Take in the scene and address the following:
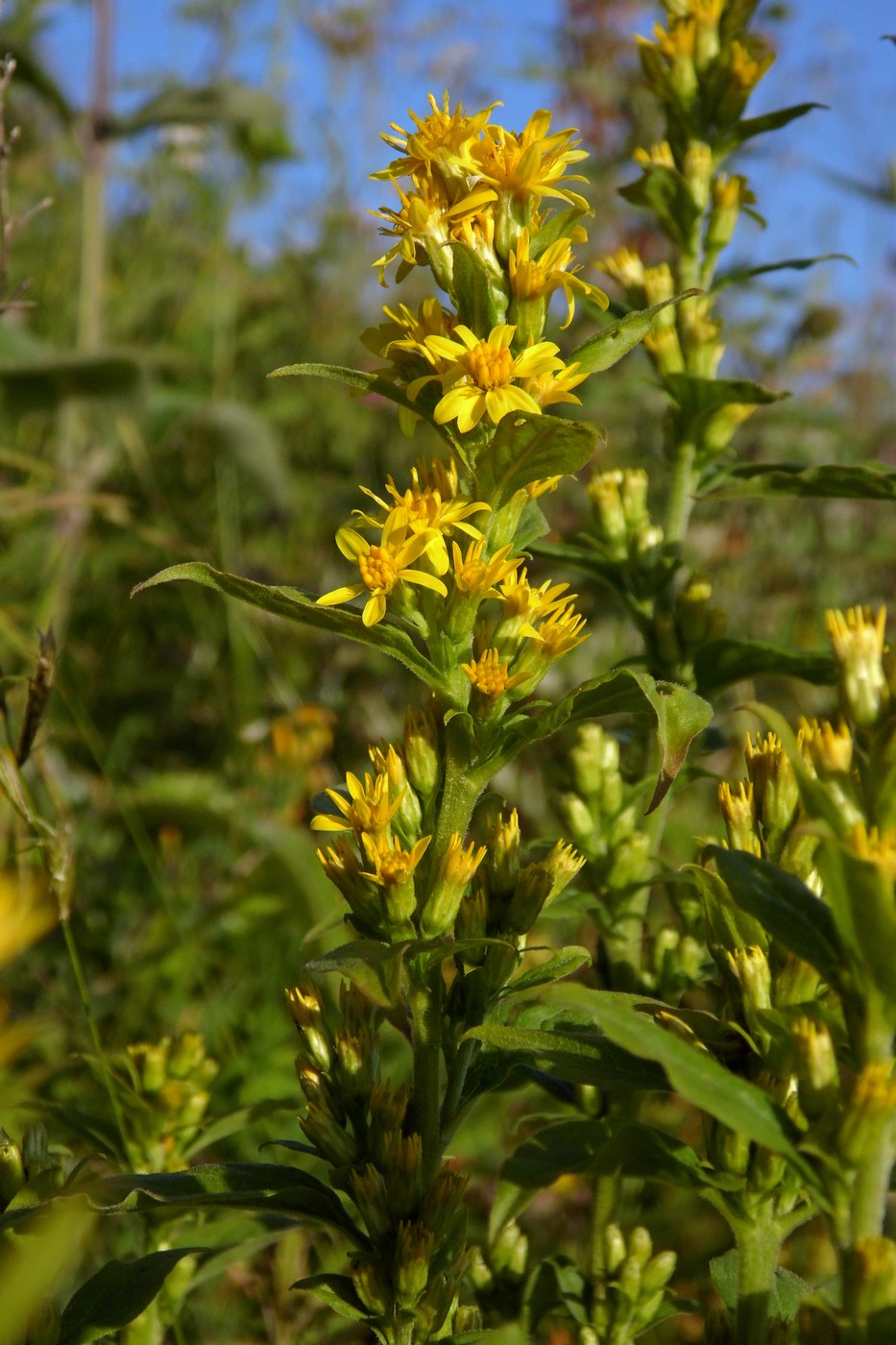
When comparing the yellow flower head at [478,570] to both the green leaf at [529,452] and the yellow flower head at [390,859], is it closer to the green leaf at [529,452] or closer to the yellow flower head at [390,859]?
the green leaf at [529,452]

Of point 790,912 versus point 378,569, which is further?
point 378,569

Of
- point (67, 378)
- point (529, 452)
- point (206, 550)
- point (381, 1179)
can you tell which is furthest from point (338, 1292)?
point (206, 550)

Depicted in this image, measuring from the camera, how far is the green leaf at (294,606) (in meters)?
1.18

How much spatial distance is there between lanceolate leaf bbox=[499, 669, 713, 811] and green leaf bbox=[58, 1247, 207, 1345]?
670 millimetres

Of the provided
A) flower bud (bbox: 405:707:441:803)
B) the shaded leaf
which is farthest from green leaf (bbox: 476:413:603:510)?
the shaded leaf

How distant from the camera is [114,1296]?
1248 mm

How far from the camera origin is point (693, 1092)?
0.94 meters

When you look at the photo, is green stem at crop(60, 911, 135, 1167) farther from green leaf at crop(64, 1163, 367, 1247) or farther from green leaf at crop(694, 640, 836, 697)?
green leaf at crop(694, 640, 836, 697)

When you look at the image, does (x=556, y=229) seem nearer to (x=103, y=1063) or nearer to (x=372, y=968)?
(x=372, y=968)

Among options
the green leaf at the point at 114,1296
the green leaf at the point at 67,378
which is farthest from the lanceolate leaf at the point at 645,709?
the green leaf at the point at 67,378

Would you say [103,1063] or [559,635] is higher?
[559,635]

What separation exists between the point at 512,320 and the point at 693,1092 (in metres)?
0.84

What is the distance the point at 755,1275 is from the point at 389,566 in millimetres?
814

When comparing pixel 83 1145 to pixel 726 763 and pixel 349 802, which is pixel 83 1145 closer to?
pixel 349 802
